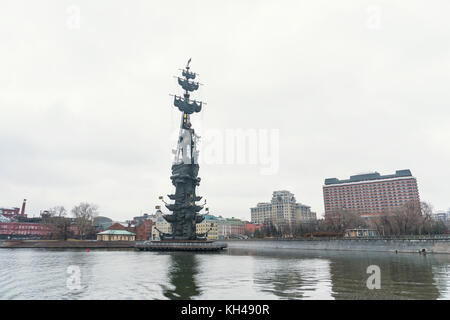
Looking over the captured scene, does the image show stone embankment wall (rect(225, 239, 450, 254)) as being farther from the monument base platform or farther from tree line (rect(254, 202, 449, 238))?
the monument base platform

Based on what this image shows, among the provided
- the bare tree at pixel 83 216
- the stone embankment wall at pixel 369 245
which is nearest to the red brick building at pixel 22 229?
the bare tree at pixel 83 216

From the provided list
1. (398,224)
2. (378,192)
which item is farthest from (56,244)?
(378,192)

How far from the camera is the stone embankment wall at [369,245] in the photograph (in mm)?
56875

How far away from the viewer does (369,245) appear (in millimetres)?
68000

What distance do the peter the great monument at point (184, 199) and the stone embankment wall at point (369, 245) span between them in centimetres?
2709

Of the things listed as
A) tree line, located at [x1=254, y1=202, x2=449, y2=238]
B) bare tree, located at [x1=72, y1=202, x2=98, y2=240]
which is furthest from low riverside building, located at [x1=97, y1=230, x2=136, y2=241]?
tree line, located at [x1=254, y1=202, x2=449, y2=238]

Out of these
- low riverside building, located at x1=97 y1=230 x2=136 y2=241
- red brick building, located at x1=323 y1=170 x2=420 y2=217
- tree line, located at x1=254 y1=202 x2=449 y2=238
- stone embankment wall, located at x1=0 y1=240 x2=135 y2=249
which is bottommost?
stone embankment wall, located at x1=0 y1=240 x2=135 y2=249

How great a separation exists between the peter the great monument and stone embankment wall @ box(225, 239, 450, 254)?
2709 cm

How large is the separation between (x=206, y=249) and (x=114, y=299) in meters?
58.6

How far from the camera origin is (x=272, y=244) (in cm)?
10094

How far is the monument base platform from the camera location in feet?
242

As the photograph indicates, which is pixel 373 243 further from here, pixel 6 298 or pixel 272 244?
pixel 6 298
